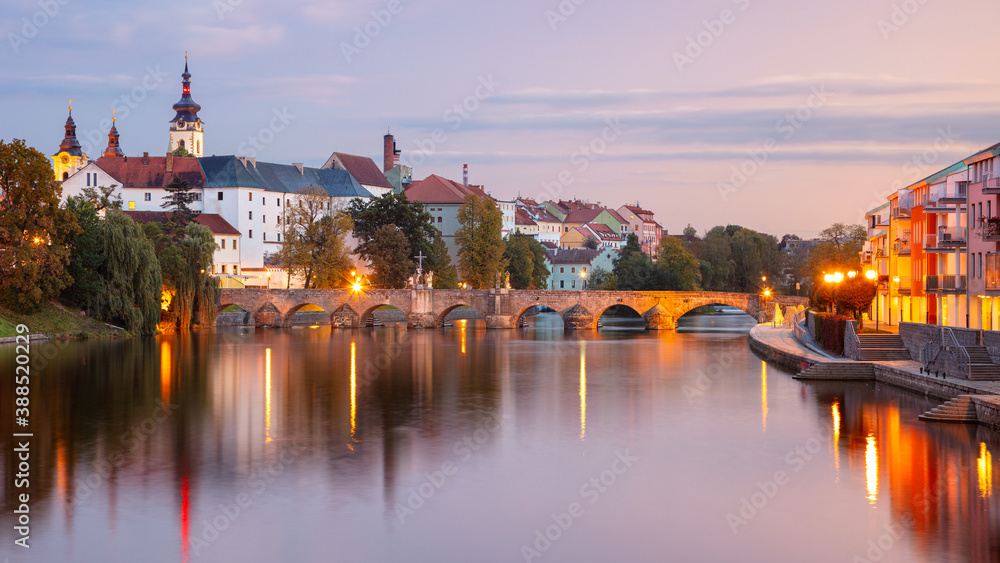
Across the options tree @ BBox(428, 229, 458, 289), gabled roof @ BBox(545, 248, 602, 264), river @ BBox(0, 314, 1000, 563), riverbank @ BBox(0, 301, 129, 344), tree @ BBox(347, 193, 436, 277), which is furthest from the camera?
gabled roof @ BBox(545, 248, 602, 264)

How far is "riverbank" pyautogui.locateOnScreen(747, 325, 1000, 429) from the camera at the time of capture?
74.4 feet

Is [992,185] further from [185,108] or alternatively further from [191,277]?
[185,108]

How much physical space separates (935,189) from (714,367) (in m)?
10.9

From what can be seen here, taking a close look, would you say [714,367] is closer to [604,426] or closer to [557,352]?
[557,352]

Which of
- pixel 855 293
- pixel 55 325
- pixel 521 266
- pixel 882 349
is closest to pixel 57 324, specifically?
pixel 55 325

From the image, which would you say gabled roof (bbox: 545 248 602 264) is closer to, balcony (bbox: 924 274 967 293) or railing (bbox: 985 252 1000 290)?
balcony (bbox: 924 274 967 293)

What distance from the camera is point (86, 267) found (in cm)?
5172

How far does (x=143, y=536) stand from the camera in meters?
16.0

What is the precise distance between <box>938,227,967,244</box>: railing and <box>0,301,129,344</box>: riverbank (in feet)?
126

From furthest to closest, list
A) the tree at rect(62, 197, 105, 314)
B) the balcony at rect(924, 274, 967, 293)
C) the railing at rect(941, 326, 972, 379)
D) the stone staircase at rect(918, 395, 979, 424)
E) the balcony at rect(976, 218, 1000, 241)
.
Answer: the tree at rect(62, 197, 105, 314) < the balcony at rect(924, 274, 967, 293) < the balcony at rect(976, 218, 1000, 241) < the railing at rect(941, 326, 972, 379) < the stone staircase at rect(918, 395, 979, 424)

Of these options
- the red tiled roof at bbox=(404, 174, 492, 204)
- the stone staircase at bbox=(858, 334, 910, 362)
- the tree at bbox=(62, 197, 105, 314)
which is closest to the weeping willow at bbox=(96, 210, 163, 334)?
the tree at bbox=(62, 197, 105, 314)


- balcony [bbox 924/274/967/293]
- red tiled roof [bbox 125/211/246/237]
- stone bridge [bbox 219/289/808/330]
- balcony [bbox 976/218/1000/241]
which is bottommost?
stone bridge [bbox 219/289/808/330]

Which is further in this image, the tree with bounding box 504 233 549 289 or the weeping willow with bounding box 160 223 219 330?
the tree with bounding box 504 233 549 289

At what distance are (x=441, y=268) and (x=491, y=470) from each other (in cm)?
5878
